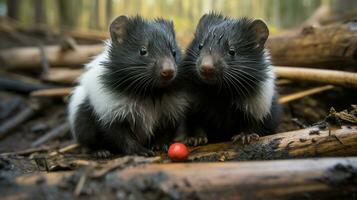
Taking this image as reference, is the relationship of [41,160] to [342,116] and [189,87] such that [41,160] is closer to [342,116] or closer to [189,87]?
[189,87]

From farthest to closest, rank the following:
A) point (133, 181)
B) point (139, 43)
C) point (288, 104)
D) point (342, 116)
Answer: point (288, 104) < point (139, 43) < point (342, 116) < point (133, 181)

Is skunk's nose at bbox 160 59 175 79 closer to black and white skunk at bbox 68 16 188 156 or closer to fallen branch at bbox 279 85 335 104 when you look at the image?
black and white skunk at bbox 68 16 188 156

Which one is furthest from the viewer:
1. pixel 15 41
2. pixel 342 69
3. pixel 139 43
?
pixel 15 41

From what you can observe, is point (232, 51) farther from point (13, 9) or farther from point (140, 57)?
→ point (13, 9)

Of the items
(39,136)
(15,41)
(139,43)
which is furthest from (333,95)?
(15,41)

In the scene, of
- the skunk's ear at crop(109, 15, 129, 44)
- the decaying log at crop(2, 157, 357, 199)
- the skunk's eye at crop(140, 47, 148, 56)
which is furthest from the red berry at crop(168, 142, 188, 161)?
the skunk's ear at crop(109, 15, 129, 44)
